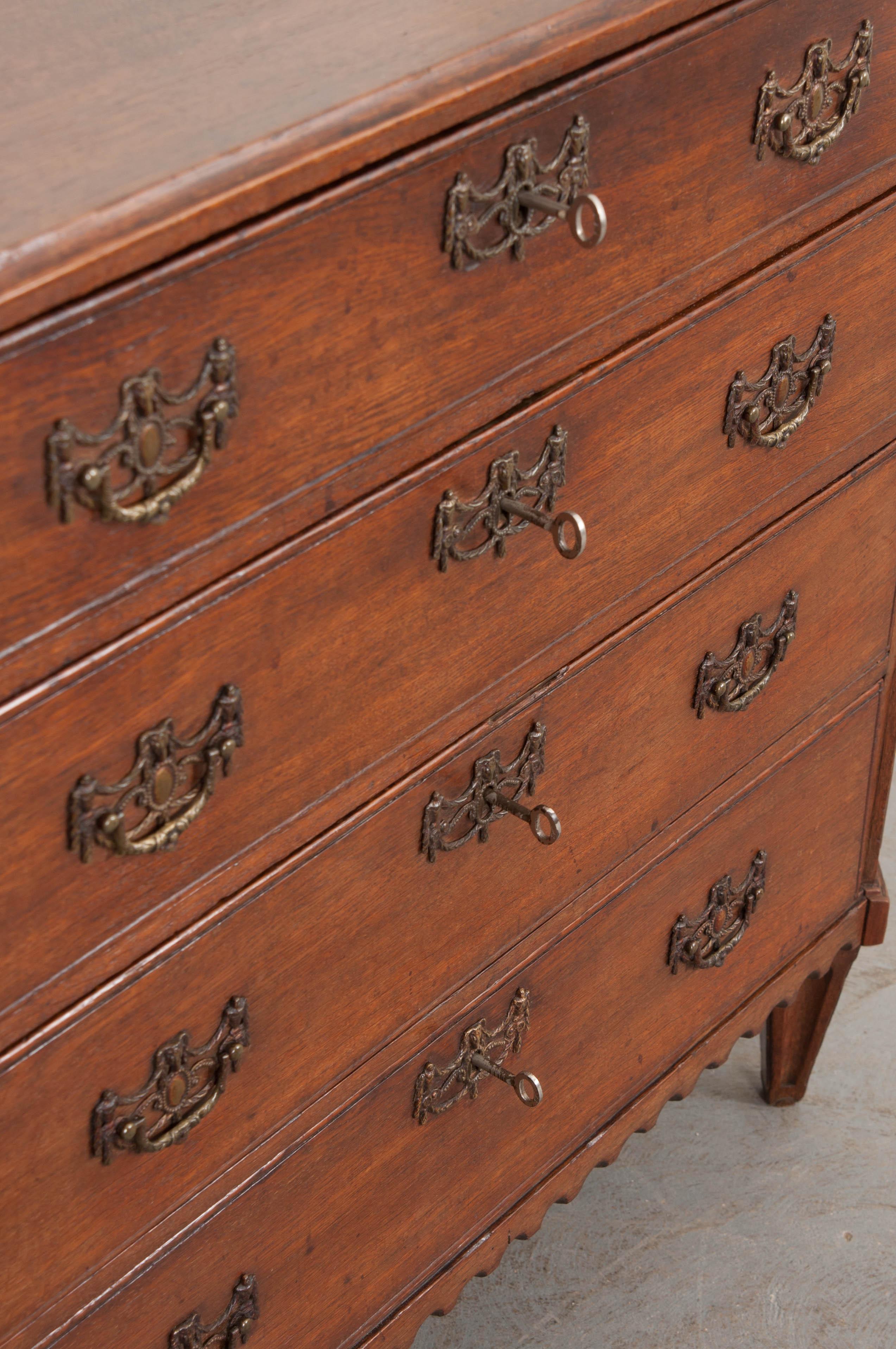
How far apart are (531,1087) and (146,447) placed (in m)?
0.63

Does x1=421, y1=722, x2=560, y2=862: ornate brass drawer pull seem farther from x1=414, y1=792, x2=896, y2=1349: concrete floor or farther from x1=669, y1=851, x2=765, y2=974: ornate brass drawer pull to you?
x1=414, y1=792, x2=896, y2=1349: concrete floor

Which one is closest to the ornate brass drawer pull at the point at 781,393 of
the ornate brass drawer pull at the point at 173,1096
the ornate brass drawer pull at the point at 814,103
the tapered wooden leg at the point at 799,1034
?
the ornate brass drawer pull at the point at 814,103

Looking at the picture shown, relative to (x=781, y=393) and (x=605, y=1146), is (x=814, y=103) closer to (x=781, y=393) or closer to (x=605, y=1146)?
(x=781, y=393)

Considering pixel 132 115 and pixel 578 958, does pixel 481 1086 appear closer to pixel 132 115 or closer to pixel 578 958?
pixel 578 958

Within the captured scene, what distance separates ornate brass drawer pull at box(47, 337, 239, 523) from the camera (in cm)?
73

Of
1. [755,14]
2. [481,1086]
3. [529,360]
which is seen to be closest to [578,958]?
[481,1086]

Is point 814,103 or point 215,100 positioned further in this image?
point 814,103

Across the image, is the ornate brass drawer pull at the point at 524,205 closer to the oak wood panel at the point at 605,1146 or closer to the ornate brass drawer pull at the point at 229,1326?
the ornate brass drawer pull at the point at 229,1326

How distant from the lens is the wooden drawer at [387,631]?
825 millimetres

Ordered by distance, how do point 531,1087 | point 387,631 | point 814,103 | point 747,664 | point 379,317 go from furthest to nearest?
point 747,664
point 531,1087
point 814,103
point 387,631
point 379,317

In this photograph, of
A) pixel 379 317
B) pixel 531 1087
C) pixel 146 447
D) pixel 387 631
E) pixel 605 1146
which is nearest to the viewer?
pixel 146 447

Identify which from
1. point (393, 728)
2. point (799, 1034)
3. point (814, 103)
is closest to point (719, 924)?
point (799, 1034)

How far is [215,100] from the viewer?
0.79m

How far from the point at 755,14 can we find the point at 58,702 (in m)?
0.58
